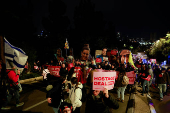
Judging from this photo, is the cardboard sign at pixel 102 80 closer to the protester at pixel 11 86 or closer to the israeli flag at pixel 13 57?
the protester at pixel 11 86


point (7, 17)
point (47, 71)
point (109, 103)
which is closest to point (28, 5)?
point (7, 17)

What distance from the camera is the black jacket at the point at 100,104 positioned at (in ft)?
8.53

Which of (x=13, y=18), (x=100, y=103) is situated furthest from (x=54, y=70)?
(x=13, y=18)

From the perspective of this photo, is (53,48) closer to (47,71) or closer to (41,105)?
(47,71)

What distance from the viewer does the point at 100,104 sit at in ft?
8.61

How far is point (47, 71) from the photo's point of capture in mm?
7242

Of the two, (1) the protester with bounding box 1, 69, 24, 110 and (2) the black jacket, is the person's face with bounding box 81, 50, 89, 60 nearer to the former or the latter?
(1) the protester with bounding box 1, 69, 24, 110

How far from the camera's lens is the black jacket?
2.60 m

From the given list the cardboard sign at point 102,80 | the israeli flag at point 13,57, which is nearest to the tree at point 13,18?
the israeli flag at point 13,57

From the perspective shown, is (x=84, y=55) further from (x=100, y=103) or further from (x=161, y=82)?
(x=100, y=103)

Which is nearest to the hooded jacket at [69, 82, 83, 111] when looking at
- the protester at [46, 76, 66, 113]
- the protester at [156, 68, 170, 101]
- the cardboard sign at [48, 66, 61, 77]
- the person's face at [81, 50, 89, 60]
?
the protester at [46, 76, 66, 113]

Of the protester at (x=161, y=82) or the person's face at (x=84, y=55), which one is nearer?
the protester at (x=161, y=82)

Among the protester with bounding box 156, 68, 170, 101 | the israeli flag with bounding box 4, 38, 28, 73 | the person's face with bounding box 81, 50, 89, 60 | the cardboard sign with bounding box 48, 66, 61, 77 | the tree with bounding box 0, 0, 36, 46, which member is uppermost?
the tree with bounding box 0, 0, 36, 46

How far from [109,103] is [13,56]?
5.26 m
